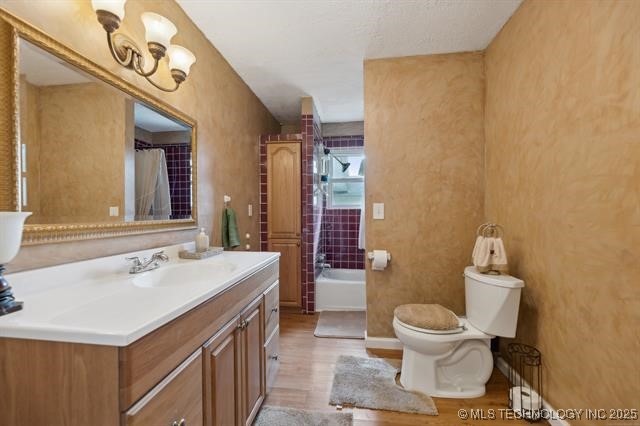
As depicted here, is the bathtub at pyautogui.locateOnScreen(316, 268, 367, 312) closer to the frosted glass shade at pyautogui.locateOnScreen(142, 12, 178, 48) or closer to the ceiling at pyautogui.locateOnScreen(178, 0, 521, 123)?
the ceiling at pyautogui.locateOnScreen(178, 0, 521, 123)

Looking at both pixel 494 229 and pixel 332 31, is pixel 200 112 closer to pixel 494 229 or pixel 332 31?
pixel 332 31

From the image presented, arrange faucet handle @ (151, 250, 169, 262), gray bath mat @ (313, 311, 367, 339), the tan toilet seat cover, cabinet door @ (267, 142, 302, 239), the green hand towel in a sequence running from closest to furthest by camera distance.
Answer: faucet handle @ (151, 250, 169, 262)
the tan toilet seat cover
the green hand towel
gray bath mat @ (313, 311, 367, 339)
cabinet door @ (267, 142, 302, 239)

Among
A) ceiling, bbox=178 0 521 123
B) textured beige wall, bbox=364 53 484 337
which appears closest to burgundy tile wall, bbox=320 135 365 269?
ceiling, bbox=178 0 521 123

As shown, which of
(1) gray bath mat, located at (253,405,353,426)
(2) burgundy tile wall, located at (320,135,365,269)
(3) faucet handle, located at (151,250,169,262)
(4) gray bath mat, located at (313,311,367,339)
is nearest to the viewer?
(3) faucet handle, located at (151,250,169,262)

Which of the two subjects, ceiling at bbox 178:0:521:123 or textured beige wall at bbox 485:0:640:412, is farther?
ceiling at bbox 178:0:521:123

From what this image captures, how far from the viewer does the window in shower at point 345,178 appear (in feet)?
12.9

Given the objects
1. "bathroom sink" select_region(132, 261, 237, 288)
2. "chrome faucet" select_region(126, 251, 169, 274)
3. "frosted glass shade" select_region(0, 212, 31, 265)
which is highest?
"frosted glass shade" select_region(0, 212, 31, 265)

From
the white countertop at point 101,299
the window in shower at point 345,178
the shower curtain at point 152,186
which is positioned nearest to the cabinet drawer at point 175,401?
the white countertop at point 101,299

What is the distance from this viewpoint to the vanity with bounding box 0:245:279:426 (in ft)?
2.01

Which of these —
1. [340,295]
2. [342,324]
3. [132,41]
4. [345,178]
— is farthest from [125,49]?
[345,178]

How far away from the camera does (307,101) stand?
301 centimetres

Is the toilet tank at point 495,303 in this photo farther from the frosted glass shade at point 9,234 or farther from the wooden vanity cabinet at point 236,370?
the frosted glass shade at point 9,234

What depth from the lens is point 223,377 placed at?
107cm

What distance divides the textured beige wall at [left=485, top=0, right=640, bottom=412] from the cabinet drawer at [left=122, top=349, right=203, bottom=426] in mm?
1590
